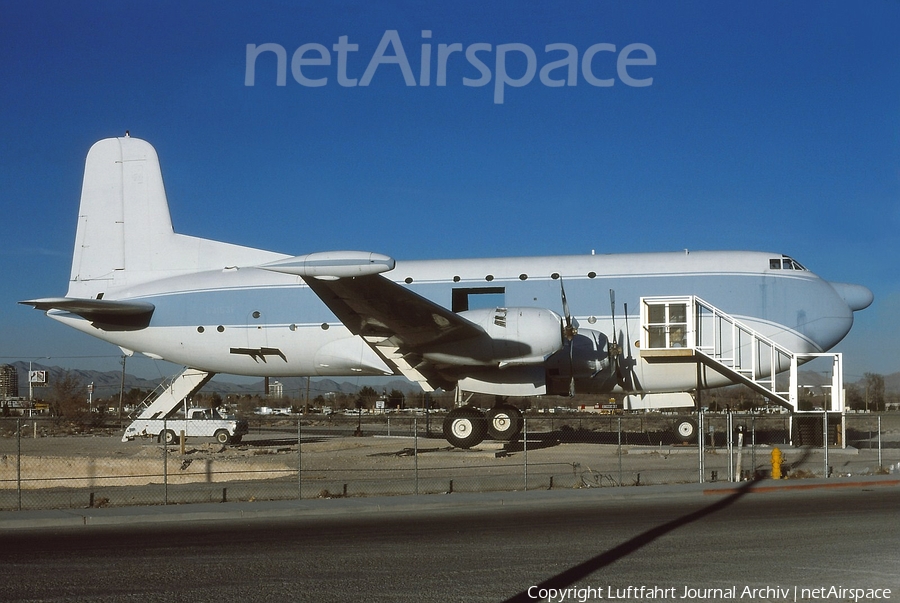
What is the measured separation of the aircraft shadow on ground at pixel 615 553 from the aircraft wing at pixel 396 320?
9.38 metres

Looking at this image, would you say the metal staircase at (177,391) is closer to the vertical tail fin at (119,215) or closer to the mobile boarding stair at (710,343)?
the vertical tail fin at (119,215)

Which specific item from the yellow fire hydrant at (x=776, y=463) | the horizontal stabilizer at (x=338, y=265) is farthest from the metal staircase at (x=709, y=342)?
the horizontal stabilizer at (x=338, y=265)

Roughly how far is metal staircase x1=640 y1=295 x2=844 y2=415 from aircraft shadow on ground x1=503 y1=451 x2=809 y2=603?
32.7 feet

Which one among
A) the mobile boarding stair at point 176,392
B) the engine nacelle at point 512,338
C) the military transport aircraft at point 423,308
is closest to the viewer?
the engine nacelle at point 512,338

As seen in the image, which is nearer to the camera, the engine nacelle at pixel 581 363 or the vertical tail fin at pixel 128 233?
the engine nacelle at pixel 581 363

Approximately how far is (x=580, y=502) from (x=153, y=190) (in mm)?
20936

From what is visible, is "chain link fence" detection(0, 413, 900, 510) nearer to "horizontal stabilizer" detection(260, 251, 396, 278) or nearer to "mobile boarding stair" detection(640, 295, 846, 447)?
"mobile boarding stair" detection(640, 295, 846, 447)

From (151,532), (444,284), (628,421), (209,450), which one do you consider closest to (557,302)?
(444,284)

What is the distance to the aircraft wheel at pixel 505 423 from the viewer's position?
26375 millimetres

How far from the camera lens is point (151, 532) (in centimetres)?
1327

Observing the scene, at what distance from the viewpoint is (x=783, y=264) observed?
26703 mm

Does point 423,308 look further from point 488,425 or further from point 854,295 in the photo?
point 854,295

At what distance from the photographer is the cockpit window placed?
26658 mm

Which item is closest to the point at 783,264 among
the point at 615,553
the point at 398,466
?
the point at 398,466
